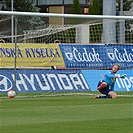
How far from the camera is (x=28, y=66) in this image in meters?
24.9

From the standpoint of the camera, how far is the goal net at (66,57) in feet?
80.4

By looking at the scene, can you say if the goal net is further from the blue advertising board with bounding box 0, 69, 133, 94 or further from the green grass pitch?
the green grass pitch

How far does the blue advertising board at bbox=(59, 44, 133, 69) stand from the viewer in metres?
25.7

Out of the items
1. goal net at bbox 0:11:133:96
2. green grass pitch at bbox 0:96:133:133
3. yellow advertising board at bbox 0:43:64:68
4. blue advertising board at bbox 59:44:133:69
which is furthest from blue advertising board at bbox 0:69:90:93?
green grass pitch at bbox 0:96:133:133

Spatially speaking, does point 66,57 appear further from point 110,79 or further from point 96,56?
point 110,79

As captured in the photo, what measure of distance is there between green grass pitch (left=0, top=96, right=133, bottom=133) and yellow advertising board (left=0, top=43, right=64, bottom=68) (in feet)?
11.5

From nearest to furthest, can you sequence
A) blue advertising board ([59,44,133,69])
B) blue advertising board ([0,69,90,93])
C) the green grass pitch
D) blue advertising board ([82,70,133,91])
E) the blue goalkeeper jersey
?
the green grass pitch → the blue goalkeeper jersey → blue advertising board ([0,69,90,93]) → blue advertising board ([82,70,133,91]) → blue advertising board ([59,44,133,69])

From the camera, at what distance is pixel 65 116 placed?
1586 cm

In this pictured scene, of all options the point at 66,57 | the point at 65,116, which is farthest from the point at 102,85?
the point at 65,116

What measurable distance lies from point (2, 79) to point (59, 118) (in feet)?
29.6

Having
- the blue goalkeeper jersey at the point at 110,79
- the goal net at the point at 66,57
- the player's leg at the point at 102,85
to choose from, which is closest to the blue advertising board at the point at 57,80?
the goal net at the point at 66,57

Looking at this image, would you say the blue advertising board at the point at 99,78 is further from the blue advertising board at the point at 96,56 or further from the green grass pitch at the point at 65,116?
the green grass pitch at the point at 65,116

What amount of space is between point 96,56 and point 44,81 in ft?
8.14

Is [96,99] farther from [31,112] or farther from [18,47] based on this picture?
[31,112]
